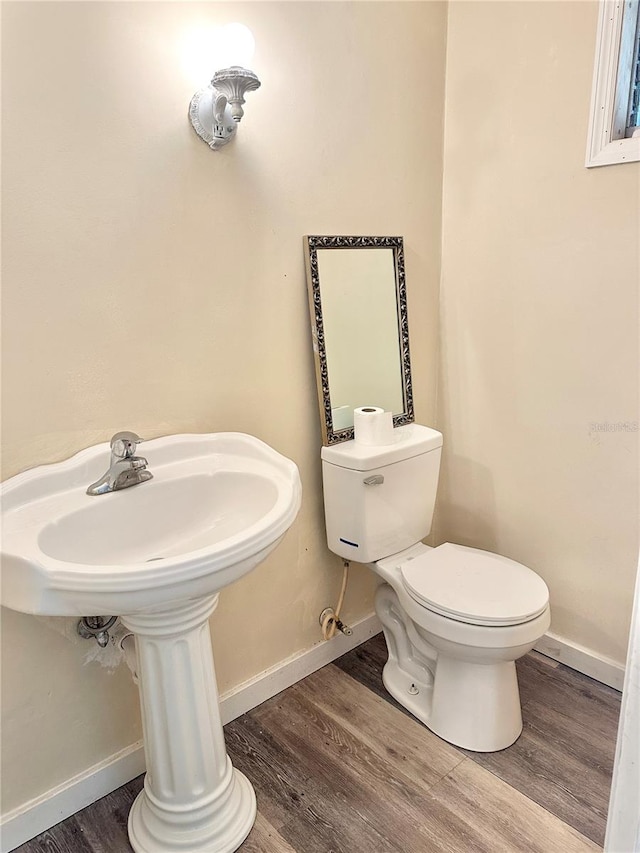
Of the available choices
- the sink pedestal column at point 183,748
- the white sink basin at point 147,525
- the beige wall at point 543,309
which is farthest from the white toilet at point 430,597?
the sink pedestal column at point 183,748

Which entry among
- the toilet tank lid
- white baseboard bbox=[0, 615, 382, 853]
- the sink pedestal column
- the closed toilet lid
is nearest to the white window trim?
the toilet tank lid

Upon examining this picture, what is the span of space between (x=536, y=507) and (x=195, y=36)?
1592mm

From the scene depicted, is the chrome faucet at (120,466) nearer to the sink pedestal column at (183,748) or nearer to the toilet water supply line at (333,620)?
the sink pedestal column at (183,748)

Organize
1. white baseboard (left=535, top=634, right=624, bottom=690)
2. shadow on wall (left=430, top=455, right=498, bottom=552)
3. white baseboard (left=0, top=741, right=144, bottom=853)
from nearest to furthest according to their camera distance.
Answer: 1. white baseboard (left=0, top=741, right=144, bottom=853)
2. white baseboard (left=535, top=634, right=624, bottom=690)
3. shadow on wall (left=430, top=455, right=498, bottom=552)

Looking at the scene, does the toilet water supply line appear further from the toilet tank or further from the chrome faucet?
the chrome faucet

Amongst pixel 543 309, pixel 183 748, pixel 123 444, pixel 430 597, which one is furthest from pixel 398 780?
pixel 543 309

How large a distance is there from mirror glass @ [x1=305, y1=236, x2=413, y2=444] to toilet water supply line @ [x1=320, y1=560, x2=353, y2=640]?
Answer: 1.64ft

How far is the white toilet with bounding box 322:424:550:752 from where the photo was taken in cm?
153

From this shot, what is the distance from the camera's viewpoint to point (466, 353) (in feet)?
6.63

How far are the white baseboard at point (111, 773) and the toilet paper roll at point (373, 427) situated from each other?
0.71 metres

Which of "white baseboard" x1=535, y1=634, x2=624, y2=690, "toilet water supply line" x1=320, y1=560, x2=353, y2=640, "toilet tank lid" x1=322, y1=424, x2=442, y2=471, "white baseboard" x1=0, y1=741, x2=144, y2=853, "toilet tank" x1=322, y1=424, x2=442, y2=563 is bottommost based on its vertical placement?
"white baseboard" x1=535, y1=634, x2=624, y2=690

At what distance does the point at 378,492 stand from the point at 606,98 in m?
1.20

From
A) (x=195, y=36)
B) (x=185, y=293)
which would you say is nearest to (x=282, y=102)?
(x=195, y=36)

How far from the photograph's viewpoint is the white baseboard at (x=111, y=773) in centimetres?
135
